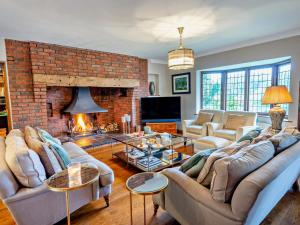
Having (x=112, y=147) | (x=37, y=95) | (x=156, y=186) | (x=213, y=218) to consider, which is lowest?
(x=112, y=147)

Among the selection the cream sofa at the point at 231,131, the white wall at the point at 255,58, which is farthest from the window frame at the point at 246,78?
the cream sofa at the point at 231,131

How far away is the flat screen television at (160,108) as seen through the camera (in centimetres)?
548

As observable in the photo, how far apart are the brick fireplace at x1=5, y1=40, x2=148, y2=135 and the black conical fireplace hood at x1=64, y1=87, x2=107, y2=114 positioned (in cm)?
26

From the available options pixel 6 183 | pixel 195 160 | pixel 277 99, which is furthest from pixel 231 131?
pixel 6 183

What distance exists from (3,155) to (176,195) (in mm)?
1772

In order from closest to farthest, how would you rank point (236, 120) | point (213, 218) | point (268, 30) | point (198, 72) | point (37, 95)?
1. point (213, 218)
2. point (268, 30)
3. point (37, 95)
4. point (236, 120)
5. point (198, 72)

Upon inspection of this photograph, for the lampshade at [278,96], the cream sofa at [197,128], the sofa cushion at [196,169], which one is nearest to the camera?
the sofa cushion at [196,169]

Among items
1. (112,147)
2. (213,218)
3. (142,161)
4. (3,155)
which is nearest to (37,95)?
(112,147)

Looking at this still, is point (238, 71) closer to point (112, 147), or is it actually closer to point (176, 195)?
point (112, 147)

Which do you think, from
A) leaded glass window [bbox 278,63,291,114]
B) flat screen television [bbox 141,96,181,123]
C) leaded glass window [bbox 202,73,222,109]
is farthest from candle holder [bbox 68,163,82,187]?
leaded glass window [bbox 202,73,222,109]

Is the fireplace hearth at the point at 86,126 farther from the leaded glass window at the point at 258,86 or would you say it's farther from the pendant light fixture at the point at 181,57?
the leaded glass window at the point at 258,86

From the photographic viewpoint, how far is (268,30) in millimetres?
3422

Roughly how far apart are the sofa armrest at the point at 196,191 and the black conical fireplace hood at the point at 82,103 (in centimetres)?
342

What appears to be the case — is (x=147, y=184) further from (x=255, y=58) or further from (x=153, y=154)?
(x=255, y=58)
